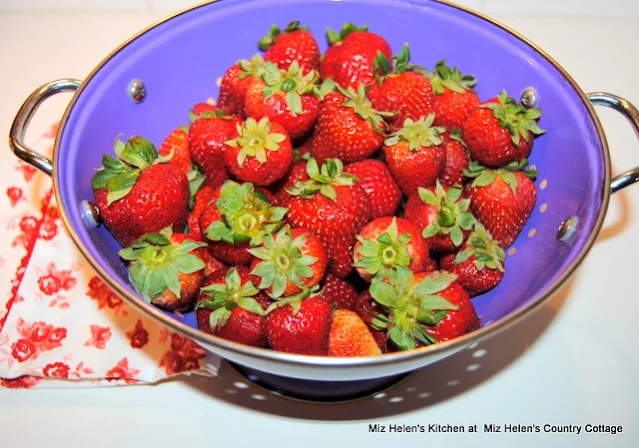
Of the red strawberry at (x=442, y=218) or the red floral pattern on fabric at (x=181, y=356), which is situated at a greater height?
the red strawberry at (x=442, y=218)

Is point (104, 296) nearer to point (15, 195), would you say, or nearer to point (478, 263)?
point (15, 195)

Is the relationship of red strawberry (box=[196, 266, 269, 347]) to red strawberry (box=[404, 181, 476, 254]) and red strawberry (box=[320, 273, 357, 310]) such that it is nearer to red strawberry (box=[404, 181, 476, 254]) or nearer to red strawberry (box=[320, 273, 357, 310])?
red strawberry (box=[320, 273, 357, 310])

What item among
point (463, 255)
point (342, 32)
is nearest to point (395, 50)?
point (342, 32)

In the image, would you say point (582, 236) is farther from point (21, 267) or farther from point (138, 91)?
point (21, 267)

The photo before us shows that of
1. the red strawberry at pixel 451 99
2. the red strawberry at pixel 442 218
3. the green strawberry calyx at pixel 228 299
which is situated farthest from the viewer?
the red strawberry at pixel 451 99

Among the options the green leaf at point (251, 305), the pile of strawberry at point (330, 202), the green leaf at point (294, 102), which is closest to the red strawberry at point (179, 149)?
the pile of strawberry at point (330, 202)

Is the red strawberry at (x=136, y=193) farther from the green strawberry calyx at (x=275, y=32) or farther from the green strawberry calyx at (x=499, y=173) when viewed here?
the green strawberry calyx at (x=499, y=173)

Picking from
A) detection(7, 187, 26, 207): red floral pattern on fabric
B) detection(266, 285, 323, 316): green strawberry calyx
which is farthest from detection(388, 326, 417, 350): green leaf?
detection(7, 187, 26, 207): red floral pattern on fabric
